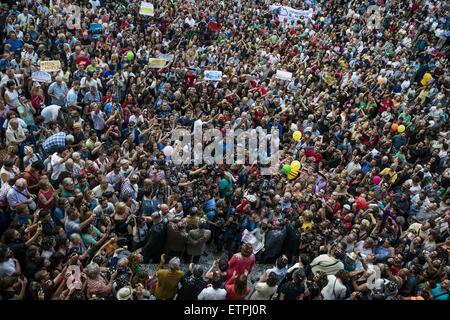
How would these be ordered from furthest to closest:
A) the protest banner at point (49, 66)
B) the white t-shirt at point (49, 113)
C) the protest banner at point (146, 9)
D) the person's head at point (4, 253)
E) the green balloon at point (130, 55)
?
1. the protest banner at point (146, 9)
2. the green balloon at point (130, 55)
3. the protest banner at point (49, 66)
4. the white t-shirt at point (49, 113)
5. the person's head at point (4, 253)

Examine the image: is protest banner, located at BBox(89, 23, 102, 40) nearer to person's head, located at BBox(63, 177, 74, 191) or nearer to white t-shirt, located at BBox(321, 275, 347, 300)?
person's head, located at BBox(63, 177, 74, 191)

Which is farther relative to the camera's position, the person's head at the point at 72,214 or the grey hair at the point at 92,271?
the person's head at the point at 72,214

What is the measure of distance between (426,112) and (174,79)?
7.79 meters

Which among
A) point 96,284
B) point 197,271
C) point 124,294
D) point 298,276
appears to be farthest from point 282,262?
point 96,284

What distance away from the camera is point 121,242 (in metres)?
7.17

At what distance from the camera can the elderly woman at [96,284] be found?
545 centimetres

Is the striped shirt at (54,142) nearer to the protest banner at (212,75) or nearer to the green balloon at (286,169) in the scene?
the green balloon at (286,169)

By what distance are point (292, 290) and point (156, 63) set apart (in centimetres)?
822

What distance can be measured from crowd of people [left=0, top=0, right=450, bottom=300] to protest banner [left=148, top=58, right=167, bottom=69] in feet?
0.47

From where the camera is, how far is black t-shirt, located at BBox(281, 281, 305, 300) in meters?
6.02

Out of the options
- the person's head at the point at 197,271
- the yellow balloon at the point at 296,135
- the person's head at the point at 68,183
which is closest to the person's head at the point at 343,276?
the person's head at the point at 197,271

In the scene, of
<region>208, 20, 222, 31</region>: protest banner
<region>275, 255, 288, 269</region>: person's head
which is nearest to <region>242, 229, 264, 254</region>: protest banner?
<region>275, 255, 288, 269</region>: person's head

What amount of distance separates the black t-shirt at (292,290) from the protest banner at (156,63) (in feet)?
26.6
